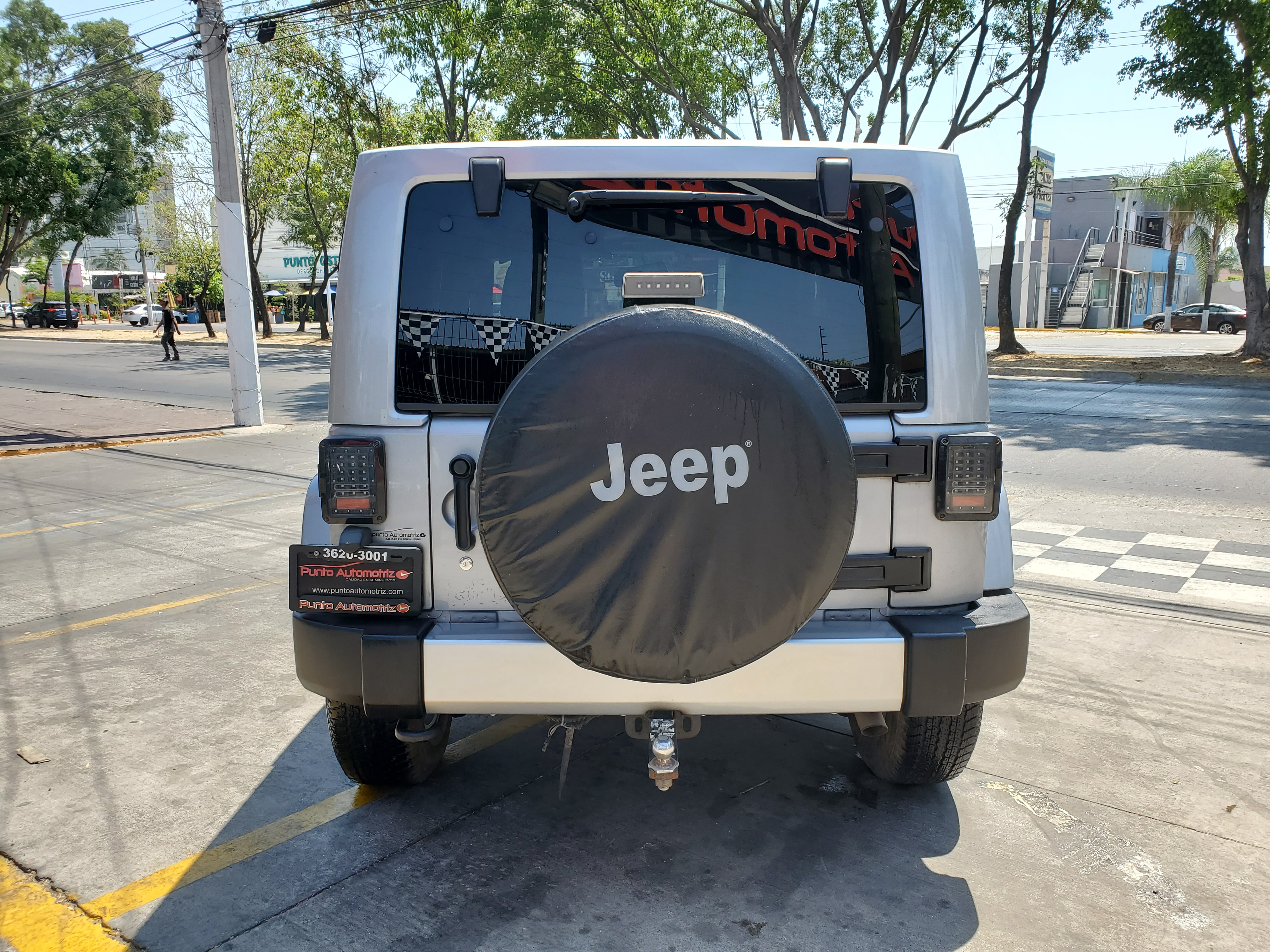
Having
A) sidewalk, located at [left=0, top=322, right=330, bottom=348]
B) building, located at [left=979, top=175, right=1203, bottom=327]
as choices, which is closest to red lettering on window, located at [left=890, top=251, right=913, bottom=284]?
sidewalk, located at [left=0, top=322, right=330, bottom=348]

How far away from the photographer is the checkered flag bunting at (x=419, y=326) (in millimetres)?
2762

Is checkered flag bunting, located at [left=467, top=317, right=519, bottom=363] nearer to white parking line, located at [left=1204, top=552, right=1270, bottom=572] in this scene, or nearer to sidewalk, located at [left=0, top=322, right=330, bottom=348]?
white parking line, located at [left=1204, top=552, right=1270, bottom=572]

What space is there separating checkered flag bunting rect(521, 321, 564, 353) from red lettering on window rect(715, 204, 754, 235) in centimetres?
55

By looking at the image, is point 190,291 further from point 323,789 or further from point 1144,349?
point 323,789

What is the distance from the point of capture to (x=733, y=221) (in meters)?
2.72

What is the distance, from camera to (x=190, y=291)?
59938 millimetres

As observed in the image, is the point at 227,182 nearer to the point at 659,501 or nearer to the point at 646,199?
the point at 646,199

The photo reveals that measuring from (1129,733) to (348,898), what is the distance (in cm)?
307

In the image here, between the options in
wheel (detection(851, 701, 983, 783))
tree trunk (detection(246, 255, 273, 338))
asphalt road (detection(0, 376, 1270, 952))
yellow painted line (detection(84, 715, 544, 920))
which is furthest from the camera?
tree trunk (detection(246, 255, 273, 338))

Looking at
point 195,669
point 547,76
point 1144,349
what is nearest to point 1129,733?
point 195,669

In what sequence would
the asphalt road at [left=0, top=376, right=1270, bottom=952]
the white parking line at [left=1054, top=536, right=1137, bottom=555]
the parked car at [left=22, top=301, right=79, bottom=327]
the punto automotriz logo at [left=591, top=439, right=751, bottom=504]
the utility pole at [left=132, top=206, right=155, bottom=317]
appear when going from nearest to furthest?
the punto automotriz logo at [left=591, top=439, right=751, bottom=504]
the asphalt road at [left=0, top=376, right=1270, bottom=952]
the white parking line at [left=1054, top=536, right=1137, bottom=555]
the parked car at [left=22, top=301, right=79, bottom=327]
the utility pole at [left=132, top=206, right=155, bottom=317]

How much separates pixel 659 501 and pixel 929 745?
1.54m

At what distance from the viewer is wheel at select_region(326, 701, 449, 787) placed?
3078 mm

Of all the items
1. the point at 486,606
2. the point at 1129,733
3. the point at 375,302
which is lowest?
the point at 1129,733
